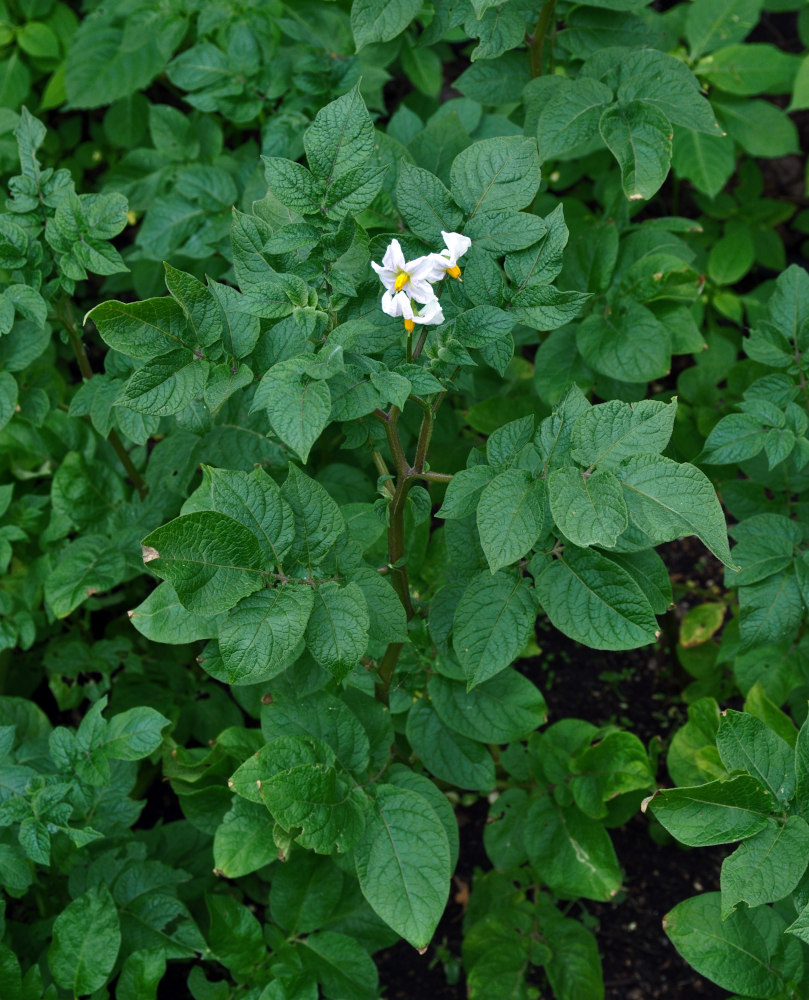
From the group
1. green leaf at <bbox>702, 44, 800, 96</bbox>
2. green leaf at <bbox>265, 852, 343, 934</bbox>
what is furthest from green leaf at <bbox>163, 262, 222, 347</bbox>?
green leaf at <bbox>702, 44, 800, 96</bbox>

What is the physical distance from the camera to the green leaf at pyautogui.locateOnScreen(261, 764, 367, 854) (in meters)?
1.45

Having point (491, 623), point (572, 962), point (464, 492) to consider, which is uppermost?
point (464, 492)

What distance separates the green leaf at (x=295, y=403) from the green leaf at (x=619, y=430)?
1.21 ft

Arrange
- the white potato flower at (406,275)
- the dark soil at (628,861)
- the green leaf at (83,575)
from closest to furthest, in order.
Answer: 1. the white potato flower at (406,275)
2. the green leaf at (83,575)
3. the dark soil at (628,861)

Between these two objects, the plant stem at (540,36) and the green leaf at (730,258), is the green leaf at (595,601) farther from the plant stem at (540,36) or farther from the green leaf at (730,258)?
the green leaf at (730,258)

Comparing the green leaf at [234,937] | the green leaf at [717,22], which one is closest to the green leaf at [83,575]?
the green leaf at [234,937]

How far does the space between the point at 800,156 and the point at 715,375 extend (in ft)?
5.16

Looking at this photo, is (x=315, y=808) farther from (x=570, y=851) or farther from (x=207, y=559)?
(x=570, y=851)

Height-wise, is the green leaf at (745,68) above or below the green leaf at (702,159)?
above

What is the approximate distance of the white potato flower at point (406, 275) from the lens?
133 centimetres

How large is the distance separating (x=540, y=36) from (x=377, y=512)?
1.06 m

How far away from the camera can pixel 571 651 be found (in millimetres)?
2754

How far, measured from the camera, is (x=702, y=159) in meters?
2.70

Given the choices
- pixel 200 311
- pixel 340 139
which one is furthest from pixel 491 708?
pixel 340 139
